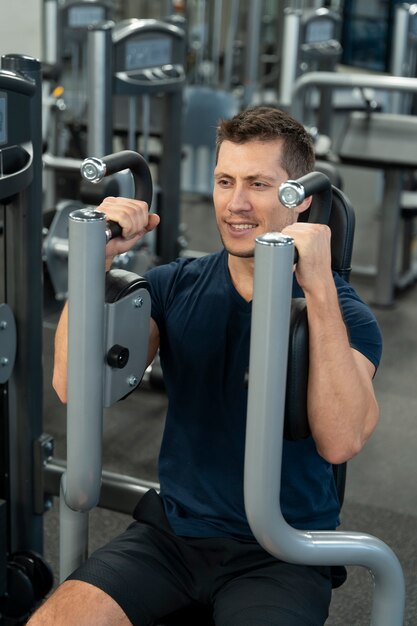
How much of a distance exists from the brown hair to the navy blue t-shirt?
227mm

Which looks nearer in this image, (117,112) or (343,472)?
(343,472)

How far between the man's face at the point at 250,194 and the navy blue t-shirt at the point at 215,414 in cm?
13

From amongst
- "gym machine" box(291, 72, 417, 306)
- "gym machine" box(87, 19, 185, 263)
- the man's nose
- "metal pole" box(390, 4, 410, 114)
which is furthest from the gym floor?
"metal pole" box(390, 4, 410, 114)

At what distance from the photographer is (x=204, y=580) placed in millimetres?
1646

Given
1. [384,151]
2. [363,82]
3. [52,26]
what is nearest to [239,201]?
[363,82]

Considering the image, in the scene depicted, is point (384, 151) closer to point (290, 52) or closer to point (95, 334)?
point (290, 52)

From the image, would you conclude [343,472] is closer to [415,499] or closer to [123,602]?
[123,602]

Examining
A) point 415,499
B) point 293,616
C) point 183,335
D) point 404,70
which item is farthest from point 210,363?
point 404,70

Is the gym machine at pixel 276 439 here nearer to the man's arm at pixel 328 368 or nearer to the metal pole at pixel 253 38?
the man's arm at pixel 328 368

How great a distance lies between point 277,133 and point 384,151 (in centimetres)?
284

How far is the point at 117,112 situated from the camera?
510 centimetres

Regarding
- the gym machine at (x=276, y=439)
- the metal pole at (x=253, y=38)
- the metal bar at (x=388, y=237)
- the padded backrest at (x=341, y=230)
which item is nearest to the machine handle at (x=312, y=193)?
the gym machine at (x=276, y=439)

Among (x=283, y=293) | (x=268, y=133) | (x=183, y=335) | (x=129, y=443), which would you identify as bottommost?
(x=129, y=443)

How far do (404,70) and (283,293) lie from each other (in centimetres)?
489
